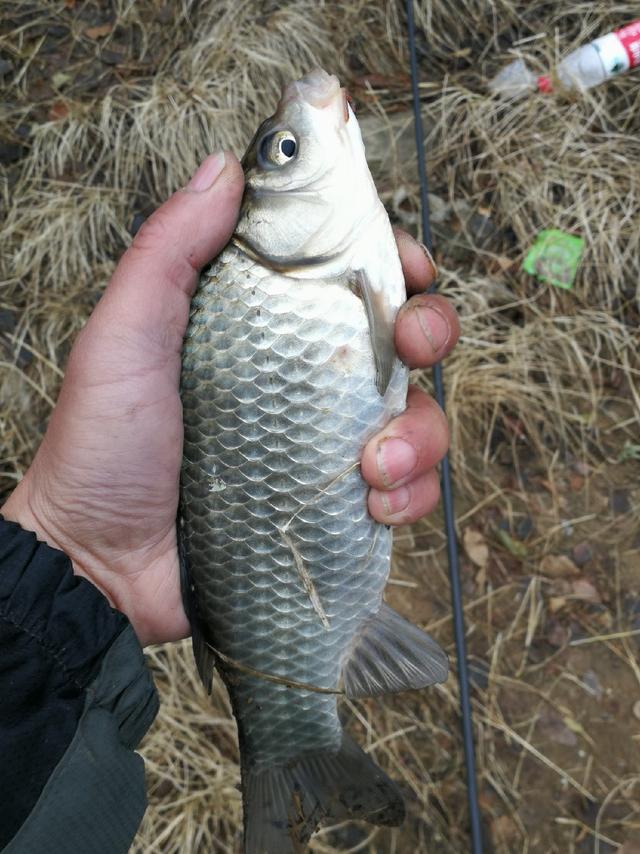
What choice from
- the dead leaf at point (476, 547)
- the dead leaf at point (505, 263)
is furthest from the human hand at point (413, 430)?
the dead leaf at point (505, 263)

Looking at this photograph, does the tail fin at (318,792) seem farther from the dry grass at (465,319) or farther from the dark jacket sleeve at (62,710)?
the dry grass at (465,319)

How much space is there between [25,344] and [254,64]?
5.66 feet

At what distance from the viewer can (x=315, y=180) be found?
5.03 feet

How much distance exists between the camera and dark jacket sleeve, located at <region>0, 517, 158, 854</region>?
4.98 feet

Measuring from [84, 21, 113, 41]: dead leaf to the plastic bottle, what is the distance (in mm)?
1983

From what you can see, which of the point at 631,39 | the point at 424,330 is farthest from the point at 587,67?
the point at 424,330

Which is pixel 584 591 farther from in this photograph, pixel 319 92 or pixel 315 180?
pixel 319 92

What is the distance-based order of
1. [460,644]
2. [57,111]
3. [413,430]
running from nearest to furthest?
1. [413,430]
2. [460,644]
3. [57,111]

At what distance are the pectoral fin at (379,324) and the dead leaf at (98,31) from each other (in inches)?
119

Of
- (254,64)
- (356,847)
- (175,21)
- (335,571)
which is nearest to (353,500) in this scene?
(335,571)

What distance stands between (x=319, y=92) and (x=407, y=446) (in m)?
0.81

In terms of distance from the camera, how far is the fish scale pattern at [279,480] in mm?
1530

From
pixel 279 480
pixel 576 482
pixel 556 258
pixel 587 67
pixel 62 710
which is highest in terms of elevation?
pixel 587 67

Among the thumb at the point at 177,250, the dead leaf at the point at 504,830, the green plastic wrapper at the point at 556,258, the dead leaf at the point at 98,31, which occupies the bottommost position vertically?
the dead leaf at the point at 504,830
